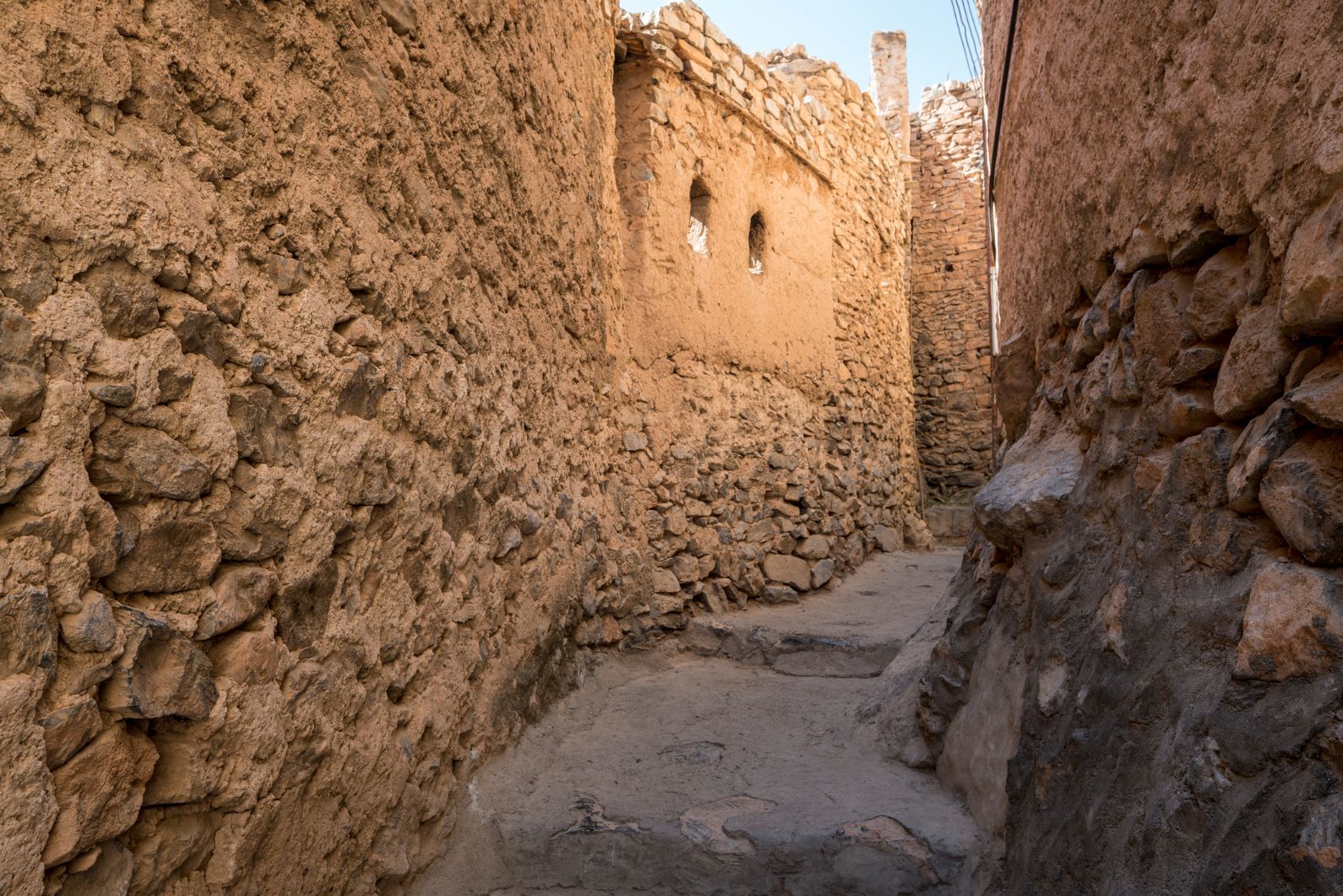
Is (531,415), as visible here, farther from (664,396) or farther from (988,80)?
(988,80)

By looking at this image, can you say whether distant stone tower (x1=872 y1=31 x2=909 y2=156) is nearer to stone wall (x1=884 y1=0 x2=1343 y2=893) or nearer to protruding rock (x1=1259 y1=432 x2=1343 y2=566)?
stone wall (x1=884 y1=0 x2=1343 y2=893)

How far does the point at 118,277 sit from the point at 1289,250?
1.72 metres

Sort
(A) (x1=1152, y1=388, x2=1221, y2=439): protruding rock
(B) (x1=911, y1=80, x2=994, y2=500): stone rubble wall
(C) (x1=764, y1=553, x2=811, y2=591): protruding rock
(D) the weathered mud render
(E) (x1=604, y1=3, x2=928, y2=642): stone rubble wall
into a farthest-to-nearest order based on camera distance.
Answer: (B) (x1=911, y1=80, x2=994, y2=500): stone rubble wall, (C) (x1=764, y1=553, x2=811, y2=591): protruding rock, (E) (x1=604, y1=3, x2=928, y2=642): stone rubble wall, (A) (x1=1152, y1=388, x2=1221, y2=439): protruding rock, (D) the weathered mud render

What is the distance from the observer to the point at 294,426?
176cm

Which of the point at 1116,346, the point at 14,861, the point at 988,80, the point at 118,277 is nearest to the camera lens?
the point at 14,861

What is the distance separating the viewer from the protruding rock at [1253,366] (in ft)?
4.19

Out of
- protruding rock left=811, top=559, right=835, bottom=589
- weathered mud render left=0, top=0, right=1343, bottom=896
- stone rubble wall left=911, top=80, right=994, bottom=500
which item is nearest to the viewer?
weathered mud render left=0, top=0, right=1343, bottom=896

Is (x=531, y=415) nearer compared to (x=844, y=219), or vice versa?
(x=531, y=415)

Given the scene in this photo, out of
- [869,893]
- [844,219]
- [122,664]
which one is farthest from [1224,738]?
[844,219]

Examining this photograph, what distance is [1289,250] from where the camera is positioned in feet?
3.96

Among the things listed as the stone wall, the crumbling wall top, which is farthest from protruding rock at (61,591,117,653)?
the crumbling wall top

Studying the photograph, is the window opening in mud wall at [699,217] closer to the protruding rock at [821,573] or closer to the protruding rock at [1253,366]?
the protruding rock at [821,573]

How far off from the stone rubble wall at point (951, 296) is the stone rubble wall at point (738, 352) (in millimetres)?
3559

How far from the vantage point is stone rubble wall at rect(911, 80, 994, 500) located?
10383mm
